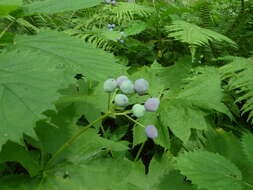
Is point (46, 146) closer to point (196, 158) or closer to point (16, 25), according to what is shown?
point (196, 158)

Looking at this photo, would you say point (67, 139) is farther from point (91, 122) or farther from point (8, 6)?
point (8, 6)

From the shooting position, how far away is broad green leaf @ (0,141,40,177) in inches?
28.3

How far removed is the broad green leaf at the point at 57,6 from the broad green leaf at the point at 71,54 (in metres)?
0.07

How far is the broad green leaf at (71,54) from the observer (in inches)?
29.5

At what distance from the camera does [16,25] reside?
188 cm

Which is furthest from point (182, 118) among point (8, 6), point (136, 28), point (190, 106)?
point (136, 28)

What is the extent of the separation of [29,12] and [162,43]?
1.18 metres

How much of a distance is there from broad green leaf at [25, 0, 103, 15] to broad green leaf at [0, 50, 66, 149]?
6.9 inches

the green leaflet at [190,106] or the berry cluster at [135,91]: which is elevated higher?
the berry cluster at [135,91]

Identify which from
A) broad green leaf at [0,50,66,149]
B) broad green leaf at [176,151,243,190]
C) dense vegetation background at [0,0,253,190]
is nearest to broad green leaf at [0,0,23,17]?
dense vegetation background at [0,0,253,190]

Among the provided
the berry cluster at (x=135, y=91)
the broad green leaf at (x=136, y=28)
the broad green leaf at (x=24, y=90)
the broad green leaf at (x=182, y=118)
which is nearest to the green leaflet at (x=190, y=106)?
the broad green leaf at (x=182, y=118)

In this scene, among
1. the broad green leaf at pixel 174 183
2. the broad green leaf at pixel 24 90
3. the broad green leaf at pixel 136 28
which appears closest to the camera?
the broad green leaf at pixel 24 90

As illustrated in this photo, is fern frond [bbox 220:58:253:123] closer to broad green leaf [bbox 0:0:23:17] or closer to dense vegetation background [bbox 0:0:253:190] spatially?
dense vegetation background [bbox 0:0:253:190]

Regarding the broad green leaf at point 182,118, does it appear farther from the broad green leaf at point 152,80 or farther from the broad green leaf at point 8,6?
the broad green leaf at point 8,6
